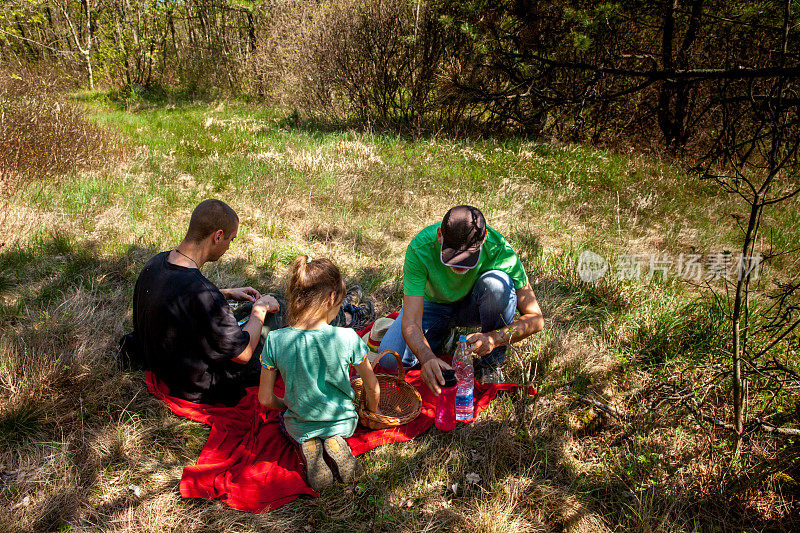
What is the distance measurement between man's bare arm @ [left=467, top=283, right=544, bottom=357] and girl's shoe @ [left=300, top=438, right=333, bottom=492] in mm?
1053

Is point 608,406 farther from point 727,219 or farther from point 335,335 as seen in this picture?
point 727,219

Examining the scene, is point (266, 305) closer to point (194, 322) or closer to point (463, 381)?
point (194, 322)

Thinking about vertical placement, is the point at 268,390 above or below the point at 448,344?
above

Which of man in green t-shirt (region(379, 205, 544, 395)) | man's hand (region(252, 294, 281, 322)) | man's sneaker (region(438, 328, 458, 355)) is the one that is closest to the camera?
man in green t-shirt (region(379, 205, 544, 395))

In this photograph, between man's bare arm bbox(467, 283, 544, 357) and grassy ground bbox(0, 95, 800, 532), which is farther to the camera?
man's bare arm bbox(467, 283, 544, 357)

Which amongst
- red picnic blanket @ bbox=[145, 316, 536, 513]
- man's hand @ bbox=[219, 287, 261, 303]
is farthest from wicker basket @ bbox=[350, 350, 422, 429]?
man's hand @ bbox=[219, 287, 261, 303]

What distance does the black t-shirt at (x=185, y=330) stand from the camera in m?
2.68

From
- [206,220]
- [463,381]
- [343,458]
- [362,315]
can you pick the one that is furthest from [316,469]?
[362,315]

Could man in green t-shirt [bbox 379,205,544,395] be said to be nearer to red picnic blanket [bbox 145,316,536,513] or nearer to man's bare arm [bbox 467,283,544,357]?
man's bare arm [bbox 467,283,544,357]

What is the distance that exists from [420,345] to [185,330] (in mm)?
1357

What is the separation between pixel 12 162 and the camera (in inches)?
220
